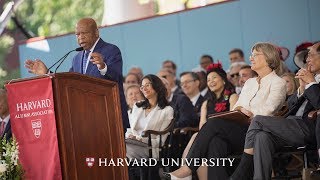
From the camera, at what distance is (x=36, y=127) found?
501 cm

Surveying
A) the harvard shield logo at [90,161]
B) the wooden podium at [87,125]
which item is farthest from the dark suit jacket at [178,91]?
the harvard shield logo at [90,161]

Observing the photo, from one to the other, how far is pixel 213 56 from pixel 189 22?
61 centimetres

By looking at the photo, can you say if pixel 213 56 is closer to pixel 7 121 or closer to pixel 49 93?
pixel 7 121

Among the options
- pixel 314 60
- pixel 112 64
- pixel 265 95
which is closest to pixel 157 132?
pixel 265 95

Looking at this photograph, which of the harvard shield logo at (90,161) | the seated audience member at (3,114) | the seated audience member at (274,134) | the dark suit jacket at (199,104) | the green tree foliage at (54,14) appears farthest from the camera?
the green tree foliage at (54,14)

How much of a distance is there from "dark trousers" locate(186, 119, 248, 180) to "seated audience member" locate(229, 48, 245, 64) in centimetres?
243

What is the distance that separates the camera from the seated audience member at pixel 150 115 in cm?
735

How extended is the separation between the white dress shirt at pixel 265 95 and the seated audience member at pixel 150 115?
44.6 inches

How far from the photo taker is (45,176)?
497 cm

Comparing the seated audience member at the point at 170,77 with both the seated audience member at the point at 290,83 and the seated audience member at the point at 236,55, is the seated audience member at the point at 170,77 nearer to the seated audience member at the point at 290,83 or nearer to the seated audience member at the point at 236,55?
the seated audience member at the point at 236,55

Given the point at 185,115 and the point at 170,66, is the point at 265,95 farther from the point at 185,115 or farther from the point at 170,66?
the point at 170,66

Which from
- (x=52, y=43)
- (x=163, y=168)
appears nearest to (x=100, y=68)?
(x=163, y=168)

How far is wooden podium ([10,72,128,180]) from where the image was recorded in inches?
193

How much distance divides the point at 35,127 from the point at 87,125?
13.5 inches
